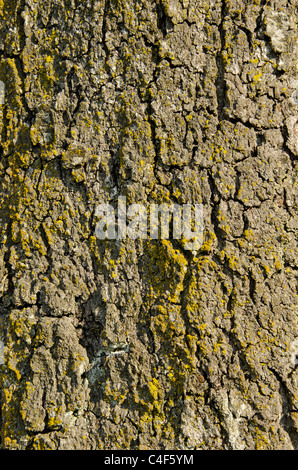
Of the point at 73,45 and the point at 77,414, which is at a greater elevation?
the point at 73,45

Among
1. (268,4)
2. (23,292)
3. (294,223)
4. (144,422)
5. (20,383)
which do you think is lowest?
(144,422)

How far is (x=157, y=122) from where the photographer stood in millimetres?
1417

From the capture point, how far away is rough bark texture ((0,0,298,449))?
1.37m

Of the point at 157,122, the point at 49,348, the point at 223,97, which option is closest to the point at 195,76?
the point at 223,97

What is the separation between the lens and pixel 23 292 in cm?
144

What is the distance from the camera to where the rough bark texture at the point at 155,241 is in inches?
53.7

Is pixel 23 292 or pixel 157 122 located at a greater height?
pixel 157 122

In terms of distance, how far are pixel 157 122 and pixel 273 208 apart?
0.56 m

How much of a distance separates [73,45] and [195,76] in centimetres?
50

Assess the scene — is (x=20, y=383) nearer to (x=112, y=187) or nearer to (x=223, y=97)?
(x=112, y=187)

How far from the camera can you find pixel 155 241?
1402 millimetres

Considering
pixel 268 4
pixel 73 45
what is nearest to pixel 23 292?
pixel 73 45

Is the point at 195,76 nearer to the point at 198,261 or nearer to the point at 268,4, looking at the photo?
the point at 268,4

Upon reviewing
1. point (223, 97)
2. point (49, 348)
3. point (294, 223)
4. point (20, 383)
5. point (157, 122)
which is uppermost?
point (223, 97)
